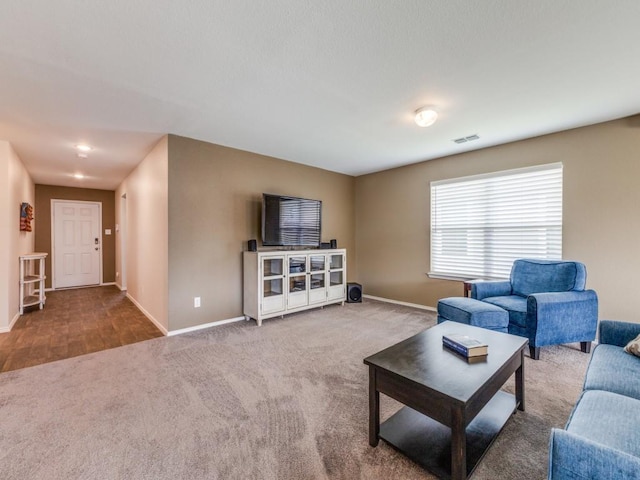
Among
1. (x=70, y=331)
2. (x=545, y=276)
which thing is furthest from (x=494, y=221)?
(x=70, y=331)

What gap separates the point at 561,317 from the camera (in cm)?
264

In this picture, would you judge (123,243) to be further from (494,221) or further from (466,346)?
(494,221)

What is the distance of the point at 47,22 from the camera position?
1.61 metres

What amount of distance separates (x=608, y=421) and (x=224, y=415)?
6.30 feet

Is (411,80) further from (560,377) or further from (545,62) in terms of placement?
(560,377)

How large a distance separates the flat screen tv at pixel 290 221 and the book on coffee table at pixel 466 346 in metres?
2.82

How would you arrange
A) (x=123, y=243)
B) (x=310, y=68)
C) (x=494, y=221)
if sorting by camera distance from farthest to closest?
(x=123, y=243)
(x=494, y=221)
(x=310, y=68)

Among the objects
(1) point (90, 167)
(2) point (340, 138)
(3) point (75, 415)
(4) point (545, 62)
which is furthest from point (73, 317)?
(4) point (545, 62)

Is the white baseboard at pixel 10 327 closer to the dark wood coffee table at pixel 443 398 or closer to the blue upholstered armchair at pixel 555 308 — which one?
the dark wood coffee table at pixel 443 398

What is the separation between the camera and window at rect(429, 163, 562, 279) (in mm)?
3412

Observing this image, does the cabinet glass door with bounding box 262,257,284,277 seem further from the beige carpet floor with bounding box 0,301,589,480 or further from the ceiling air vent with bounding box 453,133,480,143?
the ceiling air vent with bounding box 453,133,480,143

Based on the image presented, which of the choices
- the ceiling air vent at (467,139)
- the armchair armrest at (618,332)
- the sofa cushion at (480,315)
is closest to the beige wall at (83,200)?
the ceiling air vent at (467,139)

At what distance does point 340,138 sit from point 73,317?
4474mm

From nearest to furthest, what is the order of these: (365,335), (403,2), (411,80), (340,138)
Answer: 1. (403,2)
2. (411,80)
3. (365,335)
4. (340,138)
